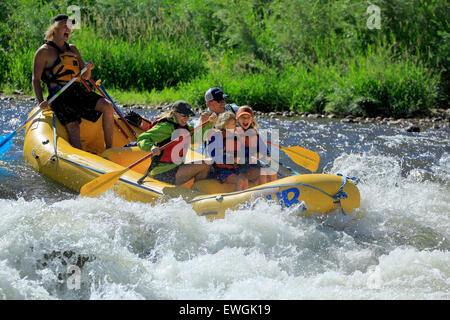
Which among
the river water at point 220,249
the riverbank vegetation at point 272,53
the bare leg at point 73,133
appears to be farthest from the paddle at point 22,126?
the riverbank vegetation at point 272,53

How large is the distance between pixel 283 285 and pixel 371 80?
663 centimetres

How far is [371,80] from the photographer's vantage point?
9.46m

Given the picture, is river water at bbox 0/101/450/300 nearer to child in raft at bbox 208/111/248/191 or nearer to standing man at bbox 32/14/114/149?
child in raft at bbox 208/111/248/191

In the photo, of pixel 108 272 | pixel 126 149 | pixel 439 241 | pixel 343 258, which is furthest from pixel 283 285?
pixel 126 149

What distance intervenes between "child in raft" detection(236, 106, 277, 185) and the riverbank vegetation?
16.6 feet

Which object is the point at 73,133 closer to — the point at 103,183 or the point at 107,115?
the point at 107,115

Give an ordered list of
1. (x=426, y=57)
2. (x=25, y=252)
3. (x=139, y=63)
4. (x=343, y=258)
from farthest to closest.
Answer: (x=139, y=63), (x=426, y=57), (x=343, y=258), (x=25, y=252)

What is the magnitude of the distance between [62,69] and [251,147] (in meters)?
2.24

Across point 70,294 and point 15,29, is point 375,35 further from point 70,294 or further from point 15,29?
point 70,294

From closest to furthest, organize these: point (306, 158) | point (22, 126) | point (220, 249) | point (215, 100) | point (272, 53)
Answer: point (220, 249) → point (215, 100) → point (306, 158) → point (22, 126) → point (272, 53)

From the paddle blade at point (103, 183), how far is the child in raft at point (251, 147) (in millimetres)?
1022

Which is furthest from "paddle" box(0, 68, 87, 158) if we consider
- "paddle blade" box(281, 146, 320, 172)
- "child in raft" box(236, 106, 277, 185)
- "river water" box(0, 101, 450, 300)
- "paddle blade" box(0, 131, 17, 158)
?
"paddle blade" box(281, 146, 320, 172)

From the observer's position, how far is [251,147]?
15.5 feet

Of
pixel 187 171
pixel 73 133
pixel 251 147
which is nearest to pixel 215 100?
pixel 251 147
